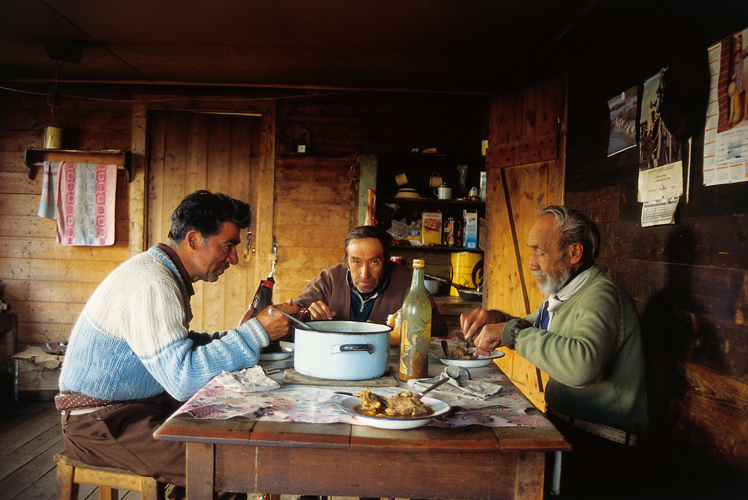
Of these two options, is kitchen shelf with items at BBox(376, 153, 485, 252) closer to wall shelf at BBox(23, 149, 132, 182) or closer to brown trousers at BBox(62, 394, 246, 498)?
wall shelf at BBox(23, 149, 132, 182)

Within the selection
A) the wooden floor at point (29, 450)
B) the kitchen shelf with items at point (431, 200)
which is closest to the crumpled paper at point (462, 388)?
the wooden floor at point (29, 450)

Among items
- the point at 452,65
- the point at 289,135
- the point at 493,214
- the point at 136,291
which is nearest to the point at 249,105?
the point at 289,135

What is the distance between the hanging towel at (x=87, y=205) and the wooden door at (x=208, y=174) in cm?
34

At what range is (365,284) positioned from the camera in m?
2.49

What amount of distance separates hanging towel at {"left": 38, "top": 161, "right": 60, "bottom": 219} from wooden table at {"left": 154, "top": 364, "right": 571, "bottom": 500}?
4.28 meters

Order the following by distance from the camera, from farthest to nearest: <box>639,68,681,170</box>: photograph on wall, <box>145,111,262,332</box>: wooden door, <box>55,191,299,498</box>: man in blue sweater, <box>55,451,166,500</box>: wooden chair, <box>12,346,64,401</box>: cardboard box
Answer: <box>145,111,262,332</box>: wooden door < <box>12,346,64,401</box>: cardboard box < <box>639,68,681,170</box>: photograph on wall < <box>55,451,166,500</box>: wooden chair < <box>55,191,299,498</box>: man in blue sweater

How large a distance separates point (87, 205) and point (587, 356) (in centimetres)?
454

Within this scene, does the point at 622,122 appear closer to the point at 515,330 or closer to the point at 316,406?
the point at 515,330

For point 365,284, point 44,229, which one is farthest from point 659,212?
point 44,229

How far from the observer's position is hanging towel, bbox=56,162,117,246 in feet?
14.7

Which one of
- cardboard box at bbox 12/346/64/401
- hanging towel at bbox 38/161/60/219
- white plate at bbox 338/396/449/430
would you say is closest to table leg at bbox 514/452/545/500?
white plate at bbox 338/396/449/430

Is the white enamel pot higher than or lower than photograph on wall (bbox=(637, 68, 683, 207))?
lower

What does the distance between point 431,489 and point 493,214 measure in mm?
2978

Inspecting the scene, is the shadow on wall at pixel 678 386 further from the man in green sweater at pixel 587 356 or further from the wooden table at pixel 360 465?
the wooden table at pixel 360 465
